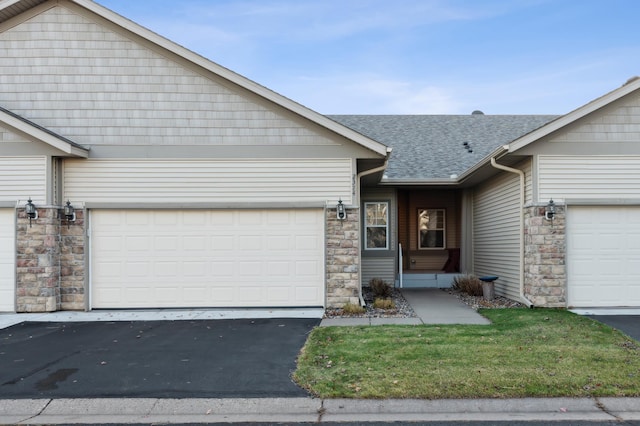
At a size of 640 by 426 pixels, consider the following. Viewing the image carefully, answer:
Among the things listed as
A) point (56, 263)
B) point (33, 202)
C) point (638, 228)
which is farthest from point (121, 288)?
point (638, 228)

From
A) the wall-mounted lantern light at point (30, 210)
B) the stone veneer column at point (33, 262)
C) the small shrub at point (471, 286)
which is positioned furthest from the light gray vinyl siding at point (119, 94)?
the small shrub at point (471, 286)

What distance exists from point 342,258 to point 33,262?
6.54m

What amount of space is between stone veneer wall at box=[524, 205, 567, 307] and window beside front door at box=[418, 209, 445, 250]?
6.45 meters

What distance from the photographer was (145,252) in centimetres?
1006

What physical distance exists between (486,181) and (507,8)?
25.9ft

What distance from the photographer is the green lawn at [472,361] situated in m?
4.92

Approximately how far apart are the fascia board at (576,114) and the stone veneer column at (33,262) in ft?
32.8

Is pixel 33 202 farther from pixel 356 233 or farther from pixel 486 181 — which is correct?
pixel 486 181

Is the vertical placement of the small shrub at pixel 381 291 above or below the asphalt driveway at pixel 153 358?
above

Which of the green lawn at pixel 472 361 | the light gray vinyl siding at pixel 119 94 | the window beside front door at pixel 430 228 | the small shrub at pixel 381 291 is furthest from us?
the window beside front door at pixel 430 228

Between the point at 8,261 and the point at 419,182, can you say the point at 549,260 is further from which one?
the point at 8,261

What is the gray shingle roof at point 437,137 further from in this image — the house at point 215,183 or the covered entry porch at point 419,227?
the house at point 215,183

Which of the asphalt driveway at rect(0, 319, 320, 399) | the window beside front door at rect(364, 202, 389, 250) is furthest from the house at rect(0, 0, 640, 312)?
the window beside front door at rect(364, 202, 389, 250)

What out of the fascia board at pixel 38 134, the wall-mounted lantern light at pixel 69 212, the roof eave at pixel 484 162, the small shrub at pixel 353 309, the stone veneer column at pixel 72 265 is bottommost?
the small shrub at pixel 353 309
